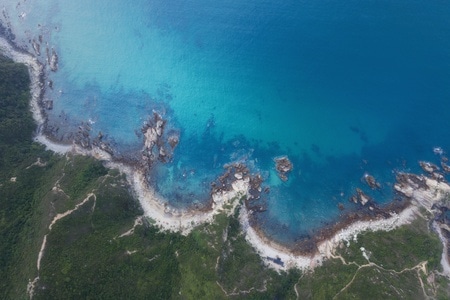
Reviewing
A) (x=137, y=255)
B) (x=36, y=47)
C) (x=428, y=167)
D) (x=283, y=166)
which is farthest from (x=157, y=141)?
(x=428, y=167)

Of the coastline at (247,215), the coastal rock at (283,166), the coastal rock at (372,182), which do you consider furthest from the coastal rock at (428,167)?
the coastal rock at (283,166)

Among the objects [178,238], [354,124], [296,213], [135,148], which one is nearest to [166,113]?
[135,148]

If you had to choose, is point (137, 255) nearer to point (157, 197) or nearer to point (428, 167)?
point (157, 197)

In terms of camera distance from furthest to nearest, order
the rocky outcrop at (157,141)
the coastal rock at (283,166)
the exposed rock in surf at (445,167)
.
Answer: the rocky outcrop at (157,141) → the coastal rock at (283,166) → the exposed rock in surf at (445,167)

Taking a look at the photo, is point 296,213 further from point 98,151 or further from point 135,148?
point 98,151

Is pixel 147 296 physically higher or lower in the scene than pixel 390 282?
lower

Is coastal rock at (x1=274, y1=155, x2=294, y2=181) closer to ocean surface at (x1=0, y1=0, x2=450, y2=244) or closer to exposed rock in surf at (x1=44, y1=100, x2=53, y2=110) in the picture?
→ ocean surface at (x1=0, y1=0, x2=450, y2=244)

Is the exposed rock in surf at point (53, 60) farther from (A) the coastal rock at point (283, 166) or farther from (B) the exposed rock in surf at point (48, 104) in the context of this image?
(A) the coastal rock at point (283, 166)
